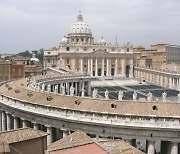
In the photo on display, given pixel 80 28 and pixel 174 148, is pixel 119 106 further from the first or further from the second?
pixel 80 28

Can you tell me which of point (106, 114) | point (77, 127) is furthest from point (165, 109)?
point (77, 127)

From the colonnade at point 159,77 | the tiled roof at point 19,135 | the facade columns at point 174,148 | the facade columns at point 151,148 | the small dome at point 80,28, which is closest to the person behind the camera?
the tiled roof at point 19,135

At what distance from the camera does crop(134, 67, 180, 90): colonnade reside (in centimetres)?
12132

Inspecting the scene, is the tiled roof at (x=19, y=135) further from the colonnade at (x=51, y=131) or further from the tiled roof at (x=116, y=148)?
the colonnade at (x=51, y=131)

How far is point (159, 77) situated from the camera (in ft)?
436

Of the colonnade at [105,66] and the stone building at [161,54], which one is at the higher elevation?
the stone building at [161,54]

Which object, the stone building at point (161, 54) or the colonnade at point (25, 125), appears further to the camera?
the stone building at point (161, 54)

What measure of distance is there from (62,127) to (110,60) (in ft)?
371

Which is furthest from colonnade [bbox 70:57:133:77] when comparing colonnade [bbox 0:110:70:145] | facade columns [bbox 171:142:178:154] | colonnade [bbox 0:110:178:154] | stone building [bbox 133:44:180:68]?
facade columns [bbox 171:142:178:154]

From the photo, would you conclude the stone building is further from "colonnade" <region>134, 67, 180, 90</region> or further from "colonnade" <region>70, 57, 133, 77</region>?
"colonnade" <region>134, 67, 180, 90</region>

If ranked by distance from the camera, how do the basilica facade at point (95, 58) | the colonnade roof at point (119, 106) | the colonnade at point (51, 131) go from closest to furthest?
the colonnade at point (51, 131) < the colonnade roof at point (119, 106) < the basilica facade at point (95, 58)

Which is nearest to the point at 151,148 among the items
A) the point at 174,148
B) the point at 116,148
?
the point at 174,148

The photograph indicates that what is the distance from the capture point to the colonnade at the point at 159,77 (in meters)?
121

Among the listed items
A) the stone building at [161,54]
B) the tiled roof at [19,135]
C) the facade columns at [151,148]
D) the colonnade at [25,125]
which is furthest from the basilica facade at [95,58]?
the tiled roof at [19,135]
